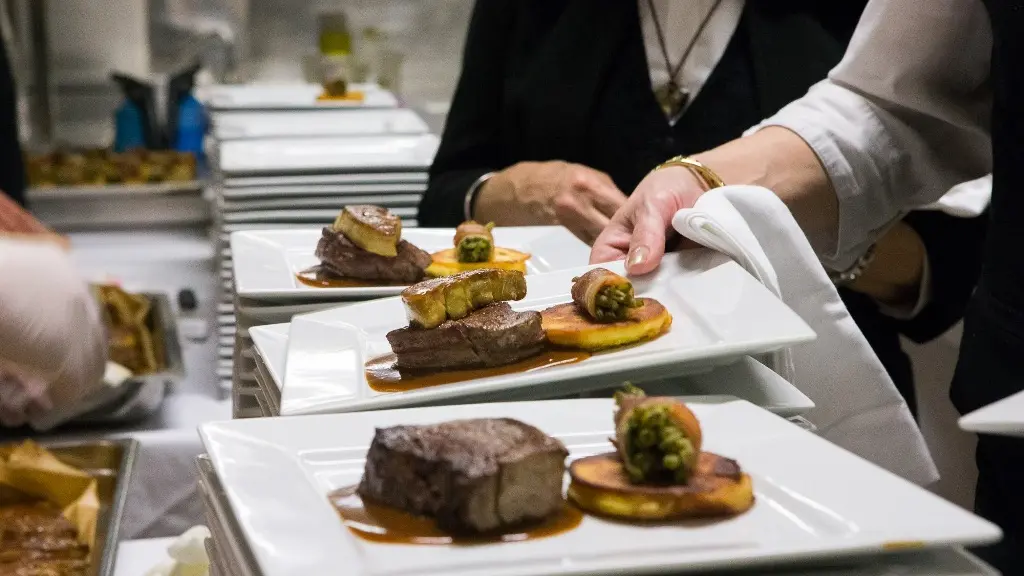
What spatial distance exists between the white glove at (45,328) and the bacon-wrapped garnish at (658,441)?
0.78m

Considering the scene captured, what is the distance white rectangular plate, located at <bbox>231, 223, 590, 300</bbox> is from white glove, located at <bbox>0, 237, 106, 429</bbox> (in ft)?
0.62

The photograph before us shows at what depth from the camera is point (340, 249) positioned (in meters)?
1.37

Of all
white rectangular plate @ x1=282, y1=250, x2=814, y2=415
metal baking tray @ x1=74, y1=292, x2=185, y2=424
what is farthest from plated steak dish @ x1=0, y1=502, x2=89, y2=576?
white rectangular plate @ x1=282, y1=250, x2=814, y2=415

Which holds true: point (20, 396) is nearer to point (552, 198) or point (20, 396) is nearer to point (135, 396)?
point (135, 396)

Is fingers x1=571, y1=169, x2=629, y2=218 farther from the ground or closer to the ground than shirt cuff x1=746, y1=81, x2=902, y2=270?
closer to the ground

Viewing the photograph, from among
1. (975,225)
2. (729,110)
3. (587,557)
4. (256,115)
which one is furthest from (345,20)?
(587,557)

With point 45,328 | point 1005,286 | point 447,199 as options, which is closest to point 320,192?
point 447,199

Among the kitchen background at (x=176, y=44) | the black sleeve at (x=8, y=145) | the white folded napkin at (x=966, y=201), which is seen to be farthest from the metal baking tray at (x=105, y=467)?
the kitchen background at (x=176, y=44)

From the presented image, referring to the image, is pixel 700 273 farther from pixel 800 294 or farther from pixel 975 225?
pixel 975 225

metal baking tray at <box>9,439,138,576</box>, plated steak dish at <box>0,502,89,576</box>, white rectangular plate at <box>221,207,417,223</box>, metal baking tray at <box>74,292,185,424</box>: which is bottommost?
plated steak dish at <box>0,502,89,576</box>

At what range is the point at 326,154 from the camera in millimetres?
2227

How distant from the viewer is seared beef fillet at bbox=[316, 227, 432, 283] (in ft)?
4.39

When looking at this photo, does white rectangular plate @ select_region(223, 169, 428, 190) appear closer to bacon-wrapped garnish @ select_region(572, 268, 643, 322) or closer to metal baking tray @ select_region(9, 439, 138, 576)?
metal baking tray @ select_region(9, 439, 138, 576)

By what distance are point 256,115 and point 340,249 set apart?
161 centimetres
